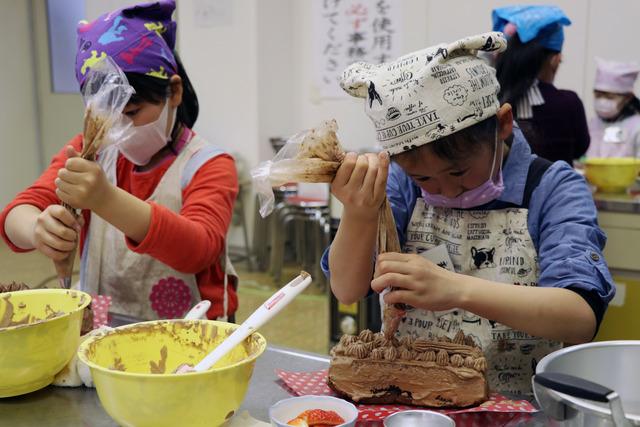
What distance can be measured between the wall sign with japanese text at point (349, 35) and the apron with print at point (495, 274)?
3465 mm

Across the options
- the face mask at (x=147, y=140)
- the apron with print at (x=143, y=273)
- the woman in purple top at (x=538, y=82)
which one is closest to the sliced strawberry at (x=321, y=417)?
the apron with print at (x=143, y=273)

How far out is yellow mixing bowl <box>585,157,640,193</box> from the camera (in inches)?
104

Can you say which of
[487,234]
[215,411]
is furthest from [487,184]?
[215,411]

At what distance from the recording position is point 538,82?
100 inches

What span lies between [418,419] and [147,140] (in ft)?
3.24

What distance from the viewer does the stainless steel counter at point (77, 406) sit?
0.91m

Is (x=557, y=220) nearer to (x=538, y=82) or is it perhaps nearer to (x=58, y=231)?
(x=58, y=231)

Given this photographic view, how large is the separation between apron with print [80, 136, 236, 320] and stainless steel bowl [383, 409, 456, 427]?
79 centimetres

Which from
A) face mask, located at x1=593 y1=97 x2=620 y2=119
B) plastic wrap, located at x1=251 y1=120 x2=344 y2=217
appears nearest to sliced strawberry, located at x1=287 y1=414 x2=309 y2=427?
plastic wrap, located at x1=251 y1=120 x2=344 y2=217

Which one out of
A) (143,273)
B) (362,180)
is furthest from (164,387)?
(143,273)

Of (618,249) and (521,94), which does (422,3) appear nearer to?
(521,94)

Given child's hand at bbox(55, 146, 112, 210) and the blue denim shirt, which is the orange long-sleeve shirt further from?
the blue denim shirt

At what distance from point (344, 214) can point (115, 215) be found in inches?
18.2

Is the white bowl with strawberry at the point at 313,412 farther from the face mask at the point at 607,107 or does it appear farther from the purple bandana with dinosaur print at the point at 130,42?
the face mask at the point at 607,107
